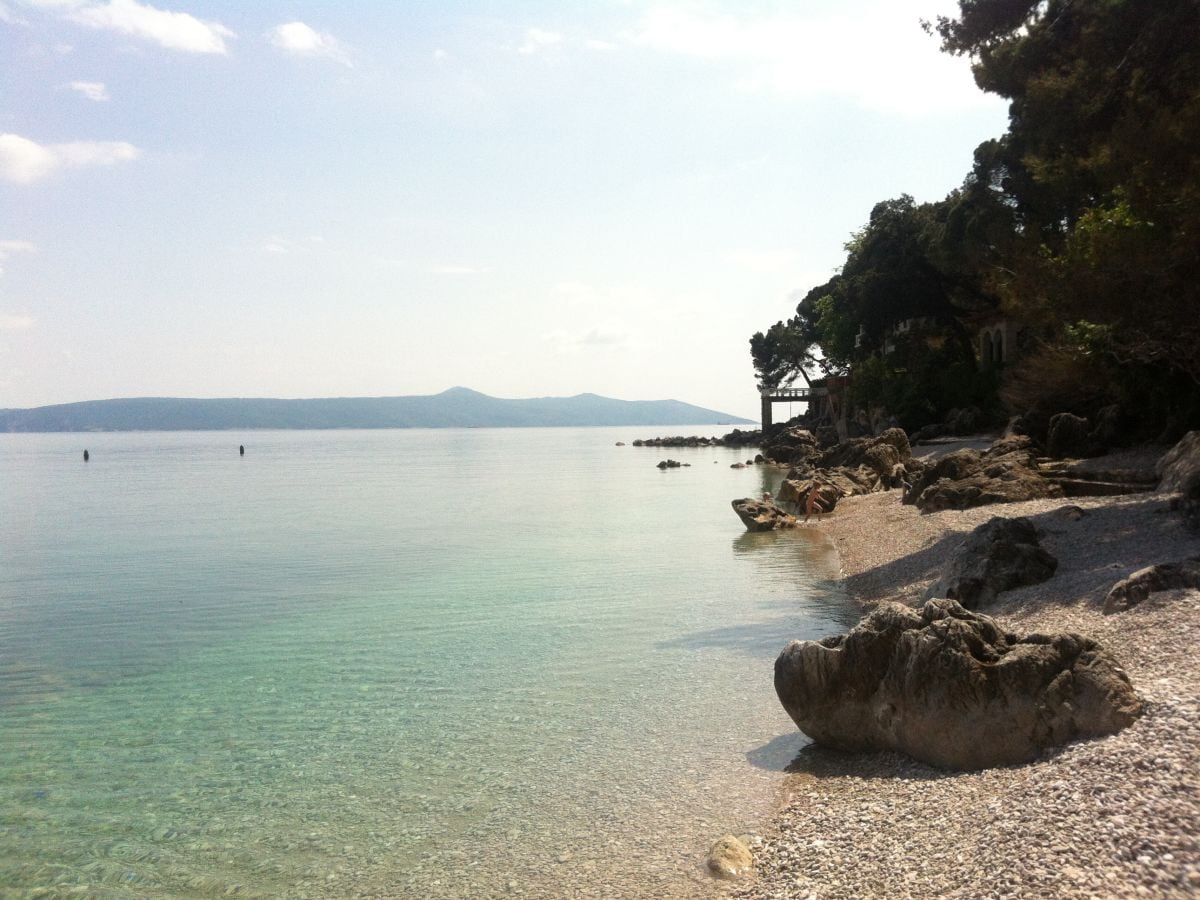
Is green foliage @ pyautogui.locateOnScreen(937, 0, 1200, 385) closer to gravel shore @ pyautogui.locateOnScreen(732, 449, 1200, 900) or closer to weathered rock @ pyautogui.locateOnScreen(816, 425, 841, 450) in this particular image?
gravel shore @ pyautogui.locateOnScreen(732, 449, 1200, 900)

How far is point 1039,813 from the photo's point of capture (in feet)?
21.4

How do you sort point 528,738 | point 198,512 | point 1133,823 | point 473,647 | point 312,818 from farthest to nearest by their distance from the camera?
point 198,512 → point 473,647 → point 528,738 → point 312,818 → point 1133,823

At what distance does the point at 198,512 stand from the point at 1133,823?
1706 inches

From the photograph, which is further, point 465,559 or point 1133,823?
point 465,559

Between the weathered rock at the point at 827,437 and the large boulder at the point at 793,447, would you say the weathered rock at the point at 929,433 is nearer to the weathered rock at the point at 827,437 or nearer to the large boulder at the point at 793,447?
the large boulder at the point at 793,447

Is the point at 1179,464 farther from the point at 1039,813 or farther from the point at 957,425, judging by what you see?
the point at 957,425

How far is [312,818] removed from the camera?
30.3 ft

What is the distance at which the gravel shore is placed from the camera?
564 centimetres

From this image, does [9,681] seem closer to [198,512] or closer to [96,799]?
[96,799]

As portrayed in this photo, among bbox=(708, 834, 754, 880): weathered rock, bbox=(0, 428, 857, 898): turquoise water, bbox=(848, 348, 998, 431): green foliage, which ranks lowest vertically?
bbox=(0, 428, 857, 898): turquoise water

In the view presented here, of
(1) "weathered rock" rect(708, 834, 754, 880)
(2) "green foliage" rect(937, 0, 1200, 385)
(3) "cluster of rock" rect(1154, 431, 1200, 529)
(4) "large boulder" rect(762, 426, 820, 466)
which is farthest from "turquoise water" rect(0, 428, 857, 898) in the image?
(4) "large boulder" rect(762, 426, 820, 466)

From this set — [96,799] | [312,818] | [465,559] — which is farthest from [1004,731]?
[465,559]

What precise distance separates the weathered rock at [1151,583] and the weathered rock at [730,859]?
5863 millimetres

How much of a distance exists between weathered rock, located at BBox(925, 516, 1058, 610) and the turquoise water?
2.32 meters
